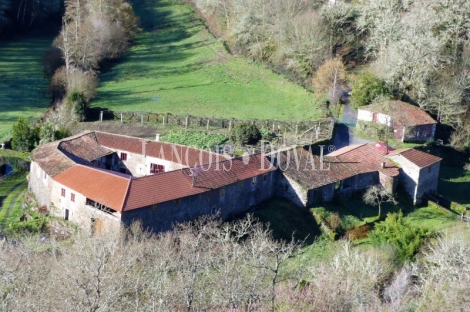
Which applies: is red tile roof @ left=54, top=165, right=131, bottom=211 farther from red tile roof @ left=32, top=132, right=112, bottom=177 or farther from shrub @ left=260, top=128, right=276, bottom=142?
shrub @ left=260, top=128, right=276, bottom=142

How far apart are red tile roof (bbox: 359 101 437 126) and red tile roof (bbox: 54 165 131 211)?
29.7 meters

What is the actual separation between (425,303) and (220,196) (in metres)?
19.2

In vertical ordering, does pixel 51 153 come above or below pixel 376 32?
below

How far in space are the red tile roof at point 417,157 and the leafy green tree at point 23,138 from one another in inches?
1146

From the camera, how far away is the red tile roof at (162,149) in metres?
55.2

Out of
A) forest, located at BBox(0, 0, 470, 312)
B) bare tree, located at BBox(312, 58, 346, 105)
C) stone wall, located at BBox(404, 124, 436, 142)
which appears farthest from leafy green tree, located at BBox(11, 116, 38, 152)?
stone wall, located at BBox(404, 124, 436, 142)

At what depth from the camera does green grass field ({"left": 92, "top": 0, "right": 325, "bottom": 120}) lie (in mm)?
74000

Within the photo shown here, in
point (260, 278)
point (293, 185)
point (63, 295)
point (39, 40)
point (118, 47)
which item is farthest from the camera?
point (39, 40)

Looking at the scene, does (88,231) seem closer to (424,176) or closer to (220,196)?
(220,196)

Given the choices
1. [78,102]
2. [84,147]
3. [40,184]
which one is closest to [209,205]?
[40,184]

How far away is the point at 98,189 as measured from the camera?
47406 mm

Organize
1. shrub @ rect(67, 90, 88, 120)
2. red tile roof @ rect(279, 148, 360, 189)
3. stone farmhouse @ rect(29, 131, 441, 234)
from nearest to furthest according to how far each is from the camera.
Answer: stone farmhouse @ rect(29, 131, 441, 234)
red tile roof @ rect(279, 148, 360, 189)
shrub @ rect(67, 90, 88, 120)

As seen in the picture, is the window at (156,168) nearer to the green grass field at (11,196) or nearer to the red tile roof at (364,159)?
the green grass field at (11,196)

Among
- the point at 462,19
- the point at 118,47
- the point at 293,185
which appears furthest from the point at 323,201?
the point at 118,47
